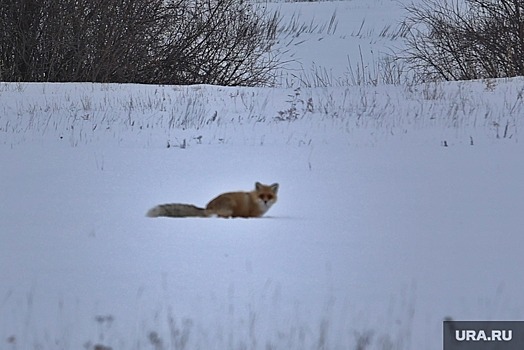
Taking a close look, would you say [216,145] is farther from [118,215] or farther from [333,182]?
[118,215]

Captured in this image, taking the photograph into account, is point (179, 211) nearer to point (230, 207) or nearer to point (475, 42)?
point (230, 207)

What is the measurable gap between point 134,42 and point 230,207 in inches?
574

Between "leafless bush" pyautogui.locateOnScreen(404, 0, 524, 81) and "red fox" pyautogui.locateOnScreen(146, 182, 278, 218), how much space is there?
13053 mm

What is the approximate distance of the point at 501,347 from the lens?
12.9ft

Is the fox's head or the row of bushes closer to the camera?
the fox's head

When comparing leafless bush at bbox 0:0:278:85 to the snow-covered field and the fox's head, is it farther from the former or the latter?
the fox's head

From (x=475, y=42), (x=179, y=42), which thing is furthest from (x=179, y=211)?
(x=179, y=42)

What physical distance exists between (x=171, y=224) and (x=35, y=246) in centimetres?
82

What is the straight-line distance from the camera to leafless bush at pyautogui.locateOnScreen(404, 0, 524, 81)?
62.5 feet

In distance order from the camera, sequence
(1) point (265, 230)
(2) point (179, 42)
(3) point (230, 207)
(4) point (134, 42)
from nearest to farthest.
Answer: (1) point (265, 230) < (3) point (230, 207) < (4) point (134, 42) < (2) point (179, 42)

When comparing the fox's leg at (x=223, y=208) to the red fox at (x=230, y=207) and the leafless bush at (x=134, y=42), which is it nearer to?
the red fox at (x=230, y=207)

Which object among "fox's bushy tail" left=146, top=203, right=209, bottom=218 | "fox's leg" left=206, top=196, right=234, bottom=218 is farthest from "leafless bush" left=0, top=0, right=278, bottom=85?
"fox's leg" left=206, top=196, right=234, bottom=218

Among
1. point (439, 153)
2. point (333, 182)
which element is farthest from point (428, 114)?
point (333, 182)

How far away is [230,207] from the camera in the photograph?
18.9 ft
